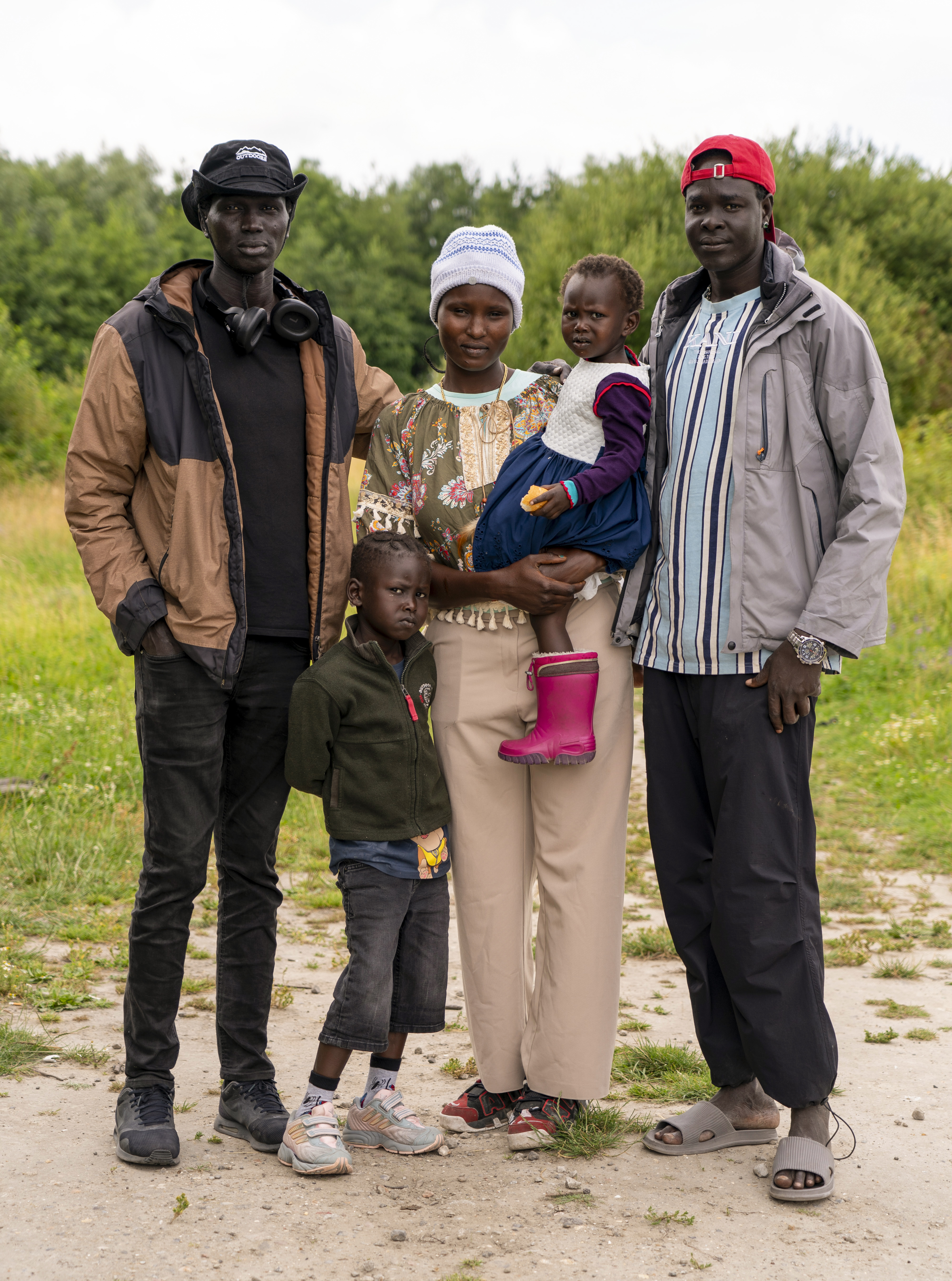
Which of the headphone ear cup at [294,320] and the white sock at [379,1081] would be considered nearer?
the headphone ear cup at [294,320]

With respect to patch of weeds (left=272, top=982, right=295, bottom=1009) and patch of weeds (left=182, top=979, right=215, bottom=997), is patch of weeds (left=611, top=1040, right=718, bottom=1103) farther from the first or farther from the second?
patch of weeds (left=182, top=979, right=215, bottom=997)

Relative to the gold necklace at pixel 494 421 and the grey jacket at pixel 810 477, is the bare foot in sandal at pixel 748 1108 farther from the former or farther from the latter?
the gold necklace at pixel 494 421

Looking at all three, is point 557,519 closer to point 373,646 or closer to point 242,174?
point 373,646

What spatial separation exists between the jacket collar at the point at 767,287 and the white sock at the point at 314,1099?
7.13ft

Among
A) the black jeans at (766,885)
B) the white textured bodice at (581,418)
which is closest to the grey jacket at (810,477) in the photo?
the black jeans at (766,885)

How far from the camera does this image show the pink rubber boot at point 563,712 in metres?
2.92

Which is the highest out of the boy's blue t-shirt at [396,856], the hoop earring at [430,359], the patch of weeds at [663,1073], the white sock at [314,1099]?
the hoop earring at [430,359]

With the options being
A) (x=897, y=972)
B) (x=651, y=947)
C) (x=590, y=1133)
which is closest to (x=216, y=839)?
(x=590, y=1133)

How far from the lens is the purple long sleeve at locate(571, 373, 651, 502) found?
287 centimetres

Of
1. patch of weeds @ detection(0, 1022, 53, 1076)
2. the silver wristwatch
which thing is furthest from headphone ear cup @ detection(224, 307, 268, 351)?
patch of weeds @ detection(0, 1022, 53, 1076)

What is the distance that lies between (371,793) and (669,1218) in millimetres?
1197

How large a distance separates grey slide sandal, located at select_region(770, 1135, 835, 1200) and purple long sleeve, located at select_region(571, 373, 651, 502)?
1.65 metres

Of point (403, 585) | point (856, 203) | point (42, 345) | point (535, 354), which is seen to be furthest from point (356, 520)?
point (42, 345)

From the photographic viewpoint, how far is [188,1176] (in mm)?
2832
